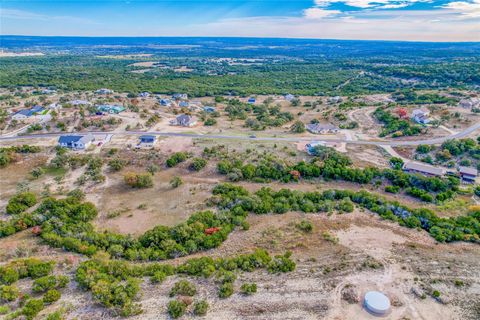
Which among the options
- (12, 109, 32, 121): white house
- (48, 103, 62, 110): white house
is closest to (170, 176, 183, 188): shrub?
(12, 109, 32, 121): white house

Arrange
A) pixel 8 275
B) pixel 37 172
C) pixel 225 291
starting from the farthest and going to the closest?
pixel 37 172, pixel 8 275, pixel 225 291

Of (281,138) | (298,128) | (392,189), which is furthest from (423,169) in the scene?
(298,128)

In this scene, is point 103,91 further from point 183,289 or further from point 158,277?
point 183,289

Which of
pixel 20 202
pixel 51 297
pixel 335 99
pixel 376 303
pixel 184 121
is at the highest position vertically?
pixel 335 99

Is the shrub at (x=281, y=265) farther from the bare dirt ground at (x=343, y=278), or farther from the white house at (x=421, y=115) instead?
the white house at (x=421, y=115)

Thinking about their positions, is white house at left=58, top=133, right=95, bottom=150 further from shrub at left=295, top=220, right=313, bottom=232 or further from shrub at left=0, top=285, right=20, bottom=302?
shrub at left=295, top=220, right=313, bottom=232

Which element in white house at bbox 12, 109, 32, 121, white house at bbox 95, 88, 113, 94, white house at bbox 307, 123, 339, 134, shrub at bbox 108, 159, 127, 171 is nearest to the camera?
shrub at bbox 108, 159, 127, 171

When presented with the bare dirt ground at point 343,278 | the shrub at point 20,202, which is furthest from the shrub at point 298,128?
the shrub at point 20,202
